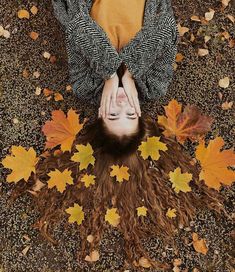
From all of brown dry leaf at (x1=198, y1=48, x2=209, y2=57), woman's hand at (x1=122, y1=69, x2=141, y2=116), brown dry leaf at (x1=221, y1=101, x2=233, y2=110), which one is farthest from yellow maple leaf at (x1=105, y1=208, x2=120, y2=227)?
brown dry leaf at (x1=198, y1=48, x2=209, y2=57)

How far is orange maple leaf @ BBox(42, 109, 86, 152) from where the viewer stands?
234 cm

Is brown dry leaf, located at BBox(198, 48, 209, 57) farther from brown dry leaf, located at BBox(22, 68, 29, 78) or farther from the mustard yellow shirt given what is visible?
brown dry leaf, located at BBox(22, 68, 29, 78)

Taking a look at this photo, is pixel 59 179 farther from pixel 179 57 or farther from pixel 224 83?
pixel 224 83

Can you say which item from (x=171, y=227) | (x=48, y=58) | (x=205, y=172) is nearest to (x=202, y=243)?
(x=171, y=227)

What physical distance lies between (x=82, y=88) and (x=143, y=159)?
0.49 m

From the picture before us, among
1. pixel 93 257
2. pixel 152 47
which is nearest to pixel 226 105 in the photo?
pixel 152 47

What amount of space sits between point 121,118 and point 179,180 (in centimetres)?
60

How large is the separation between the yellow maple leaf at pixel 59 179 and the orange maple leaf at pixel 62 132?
0.41ft

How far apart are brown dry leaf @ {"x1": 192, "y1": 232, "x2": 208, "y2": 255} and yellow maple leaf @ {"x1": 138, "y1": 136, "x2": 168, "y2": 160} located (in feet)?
1.57

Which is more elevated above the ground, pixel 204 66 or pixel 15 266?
pixel 204 66

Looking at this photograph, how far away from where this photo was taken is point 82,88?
7.43 ft

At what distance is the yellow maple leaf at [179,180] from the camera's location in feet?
7.73

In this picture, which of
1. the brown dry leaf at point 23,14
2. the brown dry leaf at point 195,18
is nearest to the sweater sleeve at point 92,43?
the brown dry leaf at point 23,14

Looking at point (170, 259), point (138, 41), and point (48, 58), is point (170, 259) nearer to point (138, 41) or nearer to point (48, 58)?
point (138, 41)
